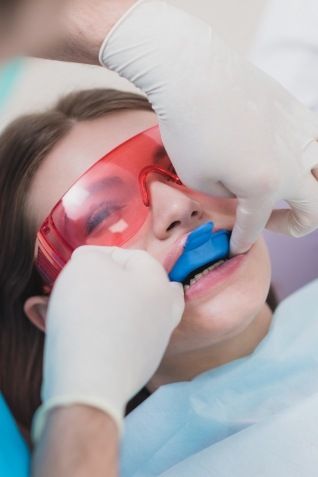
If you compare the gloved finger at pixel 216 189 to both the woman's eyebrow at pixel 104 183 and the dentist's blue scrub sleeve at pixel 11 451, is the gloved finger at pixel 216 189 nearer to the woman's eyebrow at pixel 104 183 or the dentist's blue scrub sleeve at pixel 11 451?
the woman's eyebrow at pixel 104 183

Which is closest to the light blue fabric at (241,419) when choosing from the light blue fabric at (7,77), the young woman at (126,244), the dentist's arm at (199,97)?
the young woman at (126,244)

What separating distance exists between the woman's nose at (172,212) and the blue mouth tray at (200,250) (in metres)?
0.02

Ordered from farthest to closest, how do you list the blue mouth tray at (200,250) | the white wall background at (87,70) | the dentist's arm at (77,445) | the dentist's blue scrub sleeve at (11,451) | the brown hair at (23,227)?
the white wall background at (87,70) < the brown hair at (23,227) < the blue mouth tray at (200,250) < the dentist's blue scrub sleeve at (11,451) < the dentist's arm at (77,445)

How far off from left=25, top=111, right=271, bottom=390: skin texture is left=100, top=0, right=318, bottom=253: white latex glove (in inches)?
3.4

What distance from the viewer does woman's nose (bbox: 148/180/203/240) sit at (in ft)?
3.53

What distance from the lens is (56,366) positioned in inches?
27.2

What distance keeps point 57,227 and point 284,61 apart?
893mm

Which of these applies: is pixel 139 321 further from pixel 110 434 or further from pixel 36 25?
pixel 36 25

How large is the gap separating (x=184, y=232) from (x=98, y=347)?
1.34ft

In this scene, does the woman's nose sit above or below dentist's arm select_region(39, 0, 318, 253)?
below

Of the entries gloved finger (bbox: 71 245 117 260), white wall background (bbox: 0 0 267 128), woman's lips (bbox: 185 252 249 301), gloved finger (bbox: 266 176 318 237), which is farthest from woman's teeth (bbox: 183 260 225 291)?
white wall background (bbox: 0 0 267 128)

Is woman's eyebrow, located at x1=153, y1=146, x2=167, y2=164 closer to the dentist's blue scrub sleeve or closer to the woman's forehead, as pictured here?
the woman's forehead

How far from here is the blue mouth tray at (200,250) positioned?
107 centimetres

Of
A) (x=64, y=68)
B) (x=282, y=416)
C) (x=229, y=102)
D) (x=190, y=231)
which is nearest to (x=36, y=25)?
(x=229, y=102)
